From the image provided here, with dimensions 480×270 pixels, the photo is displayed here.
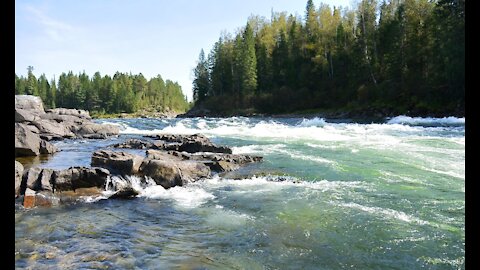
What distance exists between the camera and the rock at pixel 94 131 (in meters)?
28.7

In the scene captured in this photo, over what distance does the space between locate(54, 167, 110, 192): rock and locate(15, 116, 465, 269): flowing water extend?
15.9 inches

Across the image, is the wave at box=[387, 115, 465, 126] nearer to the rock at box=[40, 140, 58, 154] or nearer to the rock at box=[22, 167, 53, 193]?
the rock at box=[40, 140, 58, 154]

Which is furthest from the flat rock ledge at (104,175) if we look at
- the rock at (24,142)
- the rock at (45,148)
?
the rock at (45,148)

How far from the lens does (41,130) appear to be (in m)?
26.1

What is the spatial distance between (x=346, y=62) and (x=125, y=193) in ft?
206

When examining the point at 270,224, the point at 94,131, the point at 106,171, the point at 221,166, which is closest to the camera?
the point at 270,224

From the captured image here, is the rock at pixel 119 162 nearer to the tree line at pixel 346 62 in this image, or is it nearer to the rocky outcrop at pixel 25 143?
the rocky outcrop at pixel 25 143

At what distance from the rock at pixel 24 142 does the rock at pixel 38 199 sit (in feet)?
24.9

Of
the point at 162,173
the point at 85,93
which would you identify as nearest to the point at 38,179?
the point at 162,173

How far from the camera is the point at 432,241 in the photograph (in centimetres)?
692

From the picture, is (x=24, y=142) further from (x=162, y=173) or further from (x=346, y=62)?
(x=346, y=62)

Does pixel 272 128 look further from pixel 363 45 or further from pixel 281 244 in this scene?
pixel 363 45

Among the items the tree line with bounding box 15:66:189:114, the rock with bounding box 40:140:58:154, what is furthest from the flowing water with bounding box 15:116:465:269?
the tree line with bounding box 15:66:189:114

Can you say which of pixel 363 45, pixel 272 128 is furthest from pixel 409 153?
pixel 363 45
